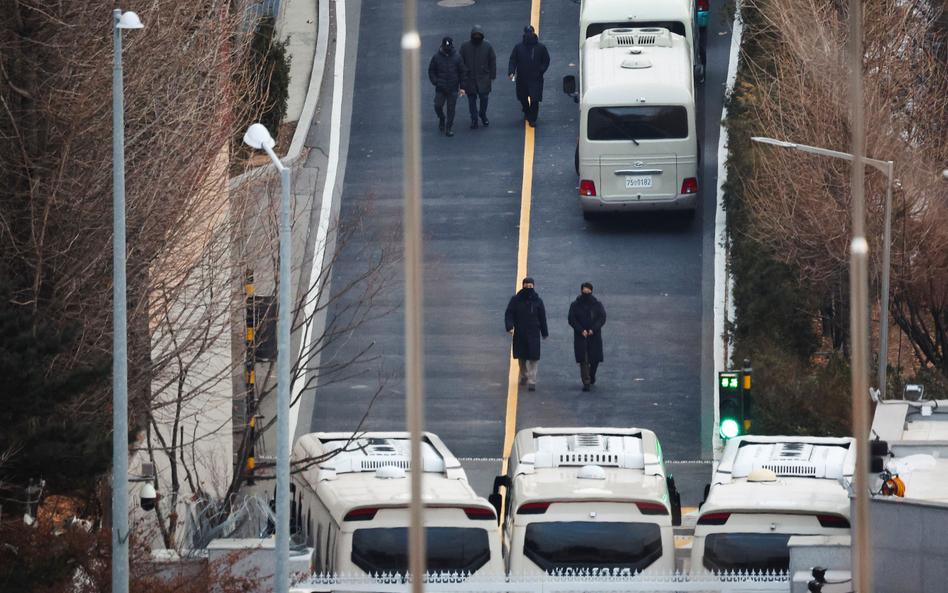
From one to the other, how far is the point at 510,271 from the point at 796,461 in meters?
13.7

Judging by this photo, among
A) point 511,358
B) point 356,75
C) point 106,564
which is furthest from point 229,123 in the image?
point 356,75

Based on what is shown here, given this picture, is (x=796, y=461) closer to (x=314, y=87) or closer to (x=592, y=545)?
(x=592, y=545)

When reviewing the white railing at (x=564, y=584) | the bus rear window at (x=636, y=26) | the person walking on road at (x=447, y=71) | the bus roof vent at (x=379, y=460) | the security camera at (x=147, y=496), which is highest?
the bus rear window at (x=636, y=26)

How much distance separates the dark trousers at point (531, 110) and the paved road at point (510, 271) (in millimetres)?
386

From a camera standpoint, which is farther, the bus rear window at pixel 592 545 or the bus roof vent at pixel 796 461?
the bus roof vent at pixel 796 461

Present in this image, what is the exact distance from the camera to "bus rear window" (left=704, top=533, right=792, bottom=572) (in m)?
13.6

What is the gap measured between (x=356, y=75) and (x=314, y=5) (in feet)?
12.8

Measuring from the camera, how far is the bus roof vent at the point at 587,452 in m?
14.9

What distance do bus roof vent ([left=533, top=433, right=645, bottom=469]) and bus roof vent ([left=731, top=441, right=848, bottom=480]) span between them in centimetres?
101

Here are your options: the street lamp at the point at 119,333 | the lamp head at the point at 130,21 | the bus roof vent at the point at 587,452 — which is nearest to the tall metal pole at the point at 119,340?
the street lamp at the point at 119,333

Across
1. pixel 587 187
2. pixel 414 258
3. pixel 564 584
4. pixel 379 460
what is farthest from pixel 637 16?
pixel 414 258

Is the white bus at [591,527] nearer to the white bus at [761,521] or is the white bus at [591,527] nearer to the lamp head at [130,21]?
the white bus at [761,521]

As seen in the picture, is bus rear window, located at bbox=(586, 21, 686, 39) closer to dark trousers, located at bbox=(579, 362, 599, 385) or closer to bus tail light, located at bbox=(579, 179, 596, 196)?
bus tail light, located at bbox=(579, 179, 596, 196)

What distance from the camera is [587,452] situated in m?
15.0
